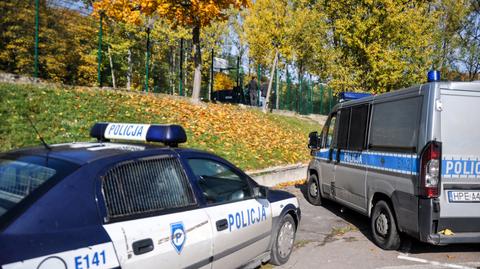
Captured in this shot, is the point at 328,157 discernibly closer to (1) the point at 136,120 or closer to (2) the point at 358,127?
(2) the point at 358,127

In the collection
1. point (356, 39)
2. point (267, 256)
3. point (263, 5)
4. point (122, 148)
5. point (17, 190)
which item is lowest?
point (267, 256)

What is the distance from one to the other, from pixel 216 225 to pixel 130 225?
0.95 m

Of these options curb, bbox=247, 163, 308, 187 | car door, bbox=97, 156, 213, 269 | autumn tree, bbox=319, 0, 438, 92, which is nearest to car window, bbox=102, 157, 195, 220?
car door, bbox=97, 156, 213, 269

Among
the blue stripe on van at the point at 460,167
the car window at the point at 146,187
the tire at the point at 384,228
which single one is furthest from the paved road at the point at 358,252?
the car window at the point at 146,187

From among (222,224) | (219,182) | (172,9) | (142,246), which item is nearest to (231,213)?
(222,224)

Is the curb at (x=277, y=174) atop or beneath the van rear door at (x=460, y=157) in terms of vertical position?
beneath

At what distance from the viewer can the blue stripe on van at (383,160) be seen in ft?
15.8

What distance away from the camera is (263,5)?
22266 mm

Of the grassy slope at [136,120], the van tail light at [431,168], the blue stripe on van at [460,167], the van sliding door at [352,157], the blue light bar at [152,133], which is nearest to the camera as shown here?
the blue light bar at [152,133]

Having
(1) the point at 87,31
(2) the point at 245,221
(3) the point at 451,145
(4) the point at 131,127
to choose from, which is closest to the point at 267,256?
(2) the point at 245,221

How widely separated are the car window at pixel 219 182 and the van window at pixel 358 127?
8.76ft

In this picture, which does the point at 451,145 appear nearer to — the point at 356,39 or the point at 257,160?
the point at 257,160

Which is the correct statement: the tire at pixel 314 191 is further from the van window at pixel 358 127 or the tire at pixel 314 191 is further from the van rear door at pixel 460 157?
the van rear door at pixel 460 157

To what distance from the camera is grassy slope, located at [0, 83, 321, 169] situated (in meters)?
8.53
